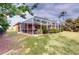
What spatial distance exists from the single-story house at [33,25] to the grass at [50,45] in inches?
2.7

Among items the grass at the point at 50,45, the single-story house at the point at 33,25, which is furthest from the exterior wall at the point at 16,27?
the grass at the point at 50,45

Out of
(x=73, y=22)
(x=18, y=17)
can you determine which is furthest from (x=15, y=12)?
(x=73, y=22)

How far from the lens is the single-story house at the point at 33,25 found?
1410mm

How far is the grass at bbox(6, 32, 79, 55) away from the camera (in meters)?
1.40

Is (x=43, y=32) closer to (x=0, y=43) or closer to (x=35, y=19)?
(x=35, y=19)

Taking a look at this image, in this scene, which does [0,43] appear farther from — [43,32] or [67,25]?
[67,25]

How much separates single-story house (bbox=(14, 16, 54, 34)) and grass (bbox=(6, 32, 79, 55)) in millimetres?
70

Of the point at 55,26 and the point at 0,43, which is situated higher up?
the point at 55,26

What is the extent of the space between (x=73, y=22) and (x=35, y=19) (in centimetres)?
33

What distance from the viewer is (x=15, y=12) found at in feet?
4.69

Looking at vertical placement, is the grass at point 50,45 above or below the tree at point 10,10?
below

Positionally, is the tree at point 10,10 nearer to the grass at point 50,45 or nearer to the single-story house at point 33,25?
the single-story house at point 33,25

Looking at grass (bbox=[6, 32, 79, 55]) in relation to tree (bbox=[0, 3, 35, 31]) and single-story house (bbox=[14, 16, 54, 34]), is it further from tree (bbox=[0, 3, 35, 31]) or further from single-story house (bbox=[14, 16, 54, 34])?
tree (bbox=[0, 3, 35, 31])
